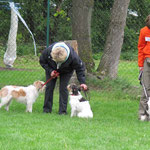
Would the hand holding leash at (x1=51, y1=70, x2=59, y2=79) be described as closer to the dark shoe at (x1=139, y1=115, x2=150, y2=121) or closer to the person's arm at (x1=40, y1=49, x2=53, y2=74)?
the person's arm at (x1=40, y1=49, x2=53, y2=74)

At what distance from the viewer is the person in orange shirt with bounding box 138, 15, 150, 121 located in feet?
25.3

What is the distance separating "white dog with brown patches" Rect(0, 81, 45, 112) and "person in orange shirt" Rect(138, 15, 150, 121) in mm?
2509

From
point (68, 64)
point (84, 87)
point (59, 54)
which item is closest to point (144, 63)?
point (84, 87)

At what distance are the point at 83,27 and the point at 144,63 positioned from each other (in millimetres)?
4324

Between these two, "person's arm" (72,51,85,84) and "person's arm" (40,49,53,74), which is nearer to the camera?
"person's arm" (72,51,85,84)

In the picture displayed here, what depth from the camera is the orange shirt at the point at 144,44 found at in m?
7.68

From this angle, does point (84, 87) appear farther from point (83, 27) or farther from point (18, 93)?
point (83, 27)

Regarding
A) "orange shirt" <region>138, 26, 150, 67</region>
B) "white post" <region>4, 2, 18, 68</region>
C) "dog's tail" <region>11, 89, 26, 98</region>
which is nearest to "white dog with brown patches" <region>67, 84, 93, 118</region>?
"dog's tail" <region>11, 89, 26, 98</region>

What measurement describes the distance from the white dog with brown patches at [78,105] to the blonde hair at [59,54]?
0.94 meters

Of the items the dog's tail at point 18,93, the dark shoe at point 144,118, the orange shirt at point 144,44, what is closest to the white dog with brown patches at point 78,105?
the dark shoe at point 144,118

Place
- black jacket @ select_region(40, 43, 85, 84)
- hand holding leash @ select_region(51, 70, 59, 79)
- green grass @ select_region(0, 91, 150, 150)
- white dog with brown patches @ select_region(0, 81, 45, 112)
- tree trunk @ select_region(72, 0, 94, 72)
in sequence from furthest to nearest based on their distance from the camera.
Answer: tree trunk @ select_region(72, 0, 94, 72) → white dog with brown patches @ select_region(0, 81, 45, 112) → hand holding leash @ select_region(51, 70, 59, 79) → black jacket @ select_region(40, 43, 85, 84) → green grass @ select_region(0, 91, 150, 150)

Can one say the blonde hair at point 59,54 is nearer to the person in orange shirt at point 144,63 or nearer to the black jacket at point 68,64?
the black jacket at point 68,64

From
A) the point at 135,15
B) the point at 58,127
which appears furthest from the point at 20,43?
the point at 58,127

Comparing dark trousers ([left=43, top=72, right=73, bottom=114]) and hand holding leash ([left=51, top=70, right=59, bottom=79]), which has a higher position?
hand holding leash ([left=51, top=70, right=59, bottom=79])
